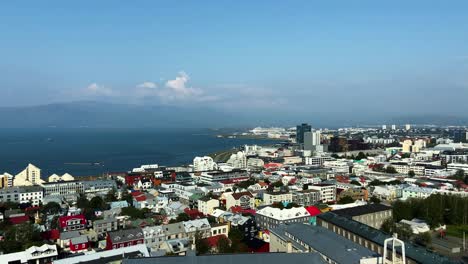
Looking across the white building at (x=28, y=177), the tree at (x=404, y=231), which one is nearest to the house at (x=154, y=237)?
the tree at (x=404, y=231)

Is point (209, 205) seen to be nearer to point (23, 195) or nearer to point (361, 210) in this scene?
point (361, 210)

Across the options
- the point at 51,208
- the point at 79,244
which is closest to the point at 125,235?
the point at 79,244

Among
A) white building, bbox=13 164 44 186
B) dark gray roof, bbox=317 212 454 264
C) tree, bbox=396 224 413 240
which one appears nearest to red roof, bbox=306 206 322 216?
dark gray roof, bbox=317 212 454 264

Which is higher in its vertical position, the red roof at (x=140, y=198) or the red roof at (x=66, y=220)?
the red roof at (x=66, y=220)

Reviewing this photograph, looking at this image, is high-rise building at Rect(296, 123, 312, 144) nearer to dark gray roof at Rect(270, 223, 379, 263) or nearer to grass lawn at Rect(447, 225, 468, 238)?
grass lawn at Rect(447, 225, 468, 238)

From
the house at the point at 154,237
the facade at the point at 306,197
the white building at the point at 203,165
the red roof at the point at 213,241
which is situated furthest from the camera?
the white building at the point at 203,165

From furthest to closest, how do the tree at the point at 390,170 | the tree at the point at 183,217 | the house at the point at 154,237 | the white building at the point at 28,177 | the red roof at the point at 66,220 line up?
the tree at the point at 390,170
the white building at the point at 28,177
the tree at the point at 183,217
the red roof at the point at 66,220
the house at the point at 154,237

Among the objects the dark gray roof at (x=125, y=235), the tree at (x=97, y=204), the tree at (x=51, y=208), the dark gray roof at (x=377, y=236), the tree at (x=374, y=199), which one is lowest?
the tree at (x=374, y=199)

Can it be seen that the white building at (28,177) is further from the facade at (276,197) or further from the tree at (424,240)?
the tree at (424,240)
